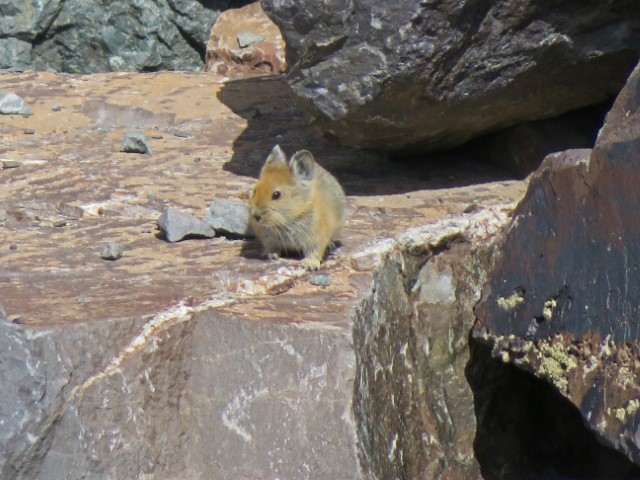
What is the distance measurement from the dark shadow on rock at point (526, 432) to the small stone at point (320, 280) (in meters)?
1.19

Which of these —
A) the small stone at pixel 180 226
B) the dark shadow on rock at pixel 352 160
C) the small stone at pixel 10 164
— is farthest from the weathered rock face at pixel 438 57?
the small stone at pixel 10 164

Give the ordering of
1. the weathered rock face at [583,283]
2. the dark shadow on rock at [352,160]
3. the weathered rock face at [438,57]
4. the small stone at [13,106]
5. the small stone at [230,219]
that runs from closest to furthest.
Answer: the weathered rock face at [583,283] < the small stone at [230,219] < the weathered rock face at [438,57] < the dark shadow on rock at [352,160] < the small stone at [13,106]

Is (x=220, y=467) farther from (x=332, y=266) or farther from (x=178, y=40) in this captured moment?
(x=178, y=40)

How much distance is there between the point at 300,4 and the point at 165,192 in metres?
1.50

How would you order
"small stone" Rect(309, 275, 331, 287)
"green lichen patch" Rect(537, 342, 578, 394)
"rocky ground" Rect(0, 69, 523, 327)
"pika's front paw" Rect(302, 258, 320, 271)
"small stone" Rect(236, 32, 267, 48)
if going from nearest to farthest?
"green lichen patch" Rect(537, 342, 578, 394), "rocky ground" Rect(0, 69, 523, 327), "small stone" Rect(309, 275, 331, 287), "pika's front paw" Rect(302, 258, 320, 271), "small stone" Rect(236, 32, 267, 48)

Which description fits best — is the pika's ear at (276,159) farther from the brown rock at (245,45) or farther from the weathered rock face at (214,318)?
the brown rock at (245,45)

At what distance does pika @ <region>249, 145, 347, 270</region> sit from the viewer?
6.16 meters

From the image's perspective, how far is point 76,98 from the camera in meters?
9.18

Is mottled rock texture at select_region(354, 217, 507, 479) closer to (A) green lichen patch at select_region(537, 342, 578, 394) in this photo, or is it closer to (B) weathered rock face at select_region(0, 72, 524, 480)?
(B) weathered rock face at select_region(0, 72, 524, 480)

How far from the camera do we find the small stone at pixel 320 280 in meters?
5.80

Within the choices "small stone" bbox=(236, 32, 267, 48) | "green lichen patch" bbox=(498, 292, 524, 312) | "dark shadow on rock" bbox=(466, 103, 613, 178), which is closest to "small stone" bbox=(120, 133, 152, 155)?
"dark shadow on rock" bbox=(466, 103, 613, 178)

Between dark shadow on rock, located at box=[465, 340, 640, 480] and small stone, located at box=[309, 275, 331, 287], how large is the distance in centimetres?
119

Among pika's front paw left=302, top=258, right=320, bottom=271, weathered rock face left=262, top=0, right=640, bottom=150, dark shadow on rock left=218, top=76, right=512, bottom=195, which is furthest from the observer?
dark shadow on rock left=218, top=76, right=512, bottom=195

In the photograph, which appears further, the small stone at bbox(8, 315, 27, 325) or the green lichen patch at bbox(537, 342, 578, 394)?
the green lichen patch at bbox(537, 342, 578, 394)
